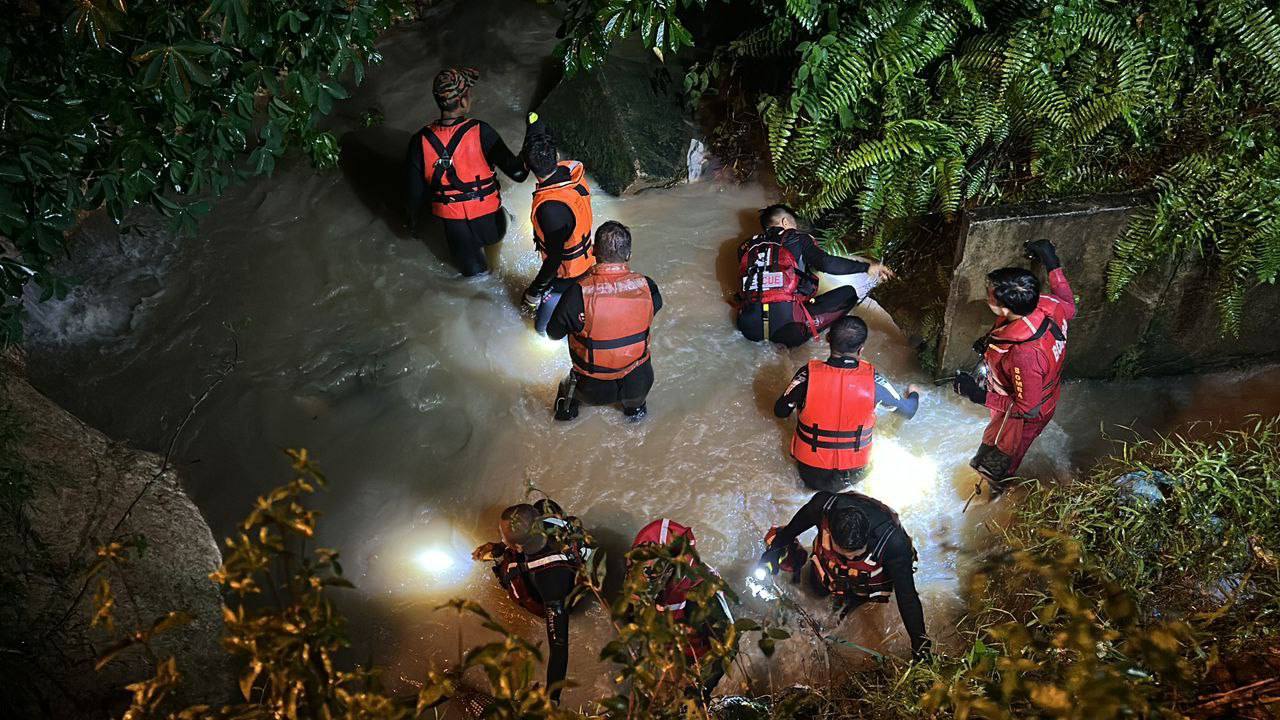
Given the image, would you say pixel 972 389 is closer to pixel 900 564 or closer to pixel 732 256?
pixel 900 564

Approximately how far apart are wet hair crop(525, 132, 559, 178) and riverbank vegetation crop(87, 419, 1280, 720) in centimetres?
337

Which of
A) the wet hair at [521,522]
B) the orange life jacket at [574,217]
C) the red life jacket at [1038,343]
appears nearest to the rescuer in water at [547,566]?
the wet hair at [521,522]

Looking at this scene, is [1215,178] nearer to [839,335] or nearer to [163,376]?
[839,335]

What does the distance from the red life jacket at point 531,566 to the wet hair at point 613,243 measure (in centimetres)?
202

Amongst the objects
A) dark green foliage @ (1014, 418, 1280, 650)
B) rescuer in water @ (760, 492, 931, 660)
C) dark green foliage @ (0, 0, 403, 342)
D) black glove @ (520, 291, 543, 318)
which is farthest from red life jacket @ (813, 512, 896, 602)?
dark green foliage @ (0, 0, 403, 342)

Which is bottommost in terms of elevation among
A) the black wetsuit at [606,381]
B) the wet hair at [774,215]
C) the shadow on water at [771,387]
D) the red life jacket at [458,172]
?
the shadow on water at [771,387]

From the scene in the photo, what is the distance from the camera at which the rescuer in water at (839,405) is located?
18.0 feet

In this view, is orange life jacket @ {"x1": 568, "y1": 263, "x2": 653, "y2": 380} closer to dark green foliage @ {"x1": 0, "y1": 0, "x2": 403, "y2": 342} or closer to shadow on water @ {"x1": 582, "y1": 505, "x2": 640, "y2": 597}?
shadow on water @ {"x1": 582, "y1": 505, "x2": 640, "y2": 597}

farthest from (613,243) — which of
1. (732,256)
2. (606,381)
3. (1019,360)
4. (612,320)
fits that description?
(1019,360)

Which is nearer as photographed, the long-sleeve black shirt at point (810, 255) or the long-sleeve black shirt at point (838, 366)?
the long-sleeve black shirt at point (838, 366)

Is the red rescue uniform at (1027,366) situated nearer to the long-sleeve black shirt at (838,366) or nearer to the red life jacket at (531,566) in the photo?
the long-sleeve black shirt at (838,366)

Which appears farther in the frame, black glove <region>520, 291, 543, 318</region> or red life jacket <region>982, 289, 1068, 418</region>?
black glove <region>520, 291, 543, 318</region>

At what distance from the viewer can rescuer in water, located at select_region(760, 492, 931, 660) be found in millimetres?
4699

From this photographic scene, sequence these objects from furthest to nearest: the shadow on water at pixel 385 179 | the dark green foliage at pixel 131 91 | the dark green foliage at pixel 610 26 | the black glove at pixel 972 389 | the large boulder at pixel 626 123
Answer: the large boulder at pixel 626 123 < the shadow on water at pixel 385 179 < the black glove at pixel 972 389 < the dark green foliage at pixel 610 26 < the dark green foliage at pixel 131 91
